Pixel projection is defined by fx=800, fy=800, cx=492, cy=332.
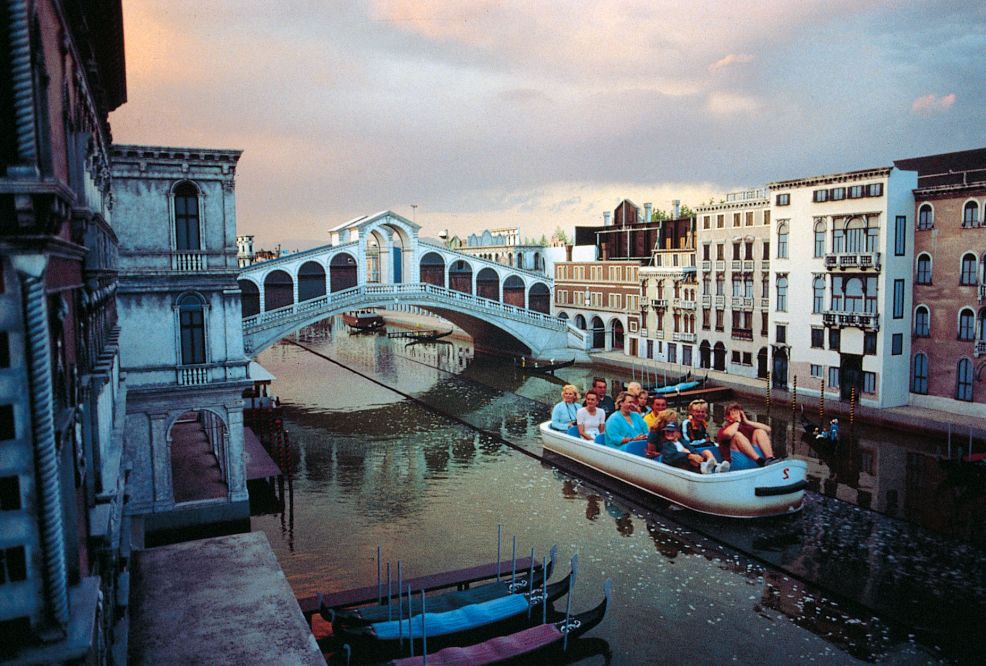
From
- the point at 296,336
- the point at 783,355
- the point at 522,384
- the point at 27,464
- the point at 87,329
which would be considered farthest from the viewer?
the point at 296,336

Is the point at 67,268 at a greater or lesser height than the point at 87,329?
greater

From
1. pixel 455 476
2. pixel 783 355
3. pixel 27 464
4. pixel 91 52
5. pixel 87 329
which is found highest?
pixel 91 52

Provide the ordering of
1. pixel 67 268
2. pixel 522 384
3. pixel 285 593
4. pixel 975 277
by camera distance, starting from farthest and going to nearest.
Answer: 1. pixel 522 384
2. pixel 975 277
3. pixel 285 593
4. pixel 67 268

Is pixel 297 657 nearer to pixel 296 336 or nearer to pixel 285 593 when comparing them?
pixel 285 593

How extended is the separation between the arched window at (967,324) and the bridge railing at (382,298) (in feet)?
77.3

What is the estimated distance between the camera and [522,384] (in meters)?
40.3

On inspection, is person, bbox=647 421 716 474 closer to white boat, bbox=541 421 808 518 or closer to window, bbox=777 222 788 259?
white boat, bbox=541 421 808 518

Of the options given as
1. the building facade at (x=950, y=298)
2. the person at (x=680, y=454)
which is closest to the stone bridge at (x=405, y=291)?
the building facade at (x=950, y=298)

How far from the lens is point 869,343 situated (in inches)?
1190

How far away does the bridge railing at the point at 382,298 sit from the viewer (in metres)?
38.9

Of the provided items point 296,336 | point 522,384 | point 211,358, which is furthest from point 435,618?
point 296,336

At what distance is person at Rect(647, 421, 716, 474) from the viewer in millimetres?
18392

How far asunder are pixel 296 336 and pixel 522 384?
30944mm

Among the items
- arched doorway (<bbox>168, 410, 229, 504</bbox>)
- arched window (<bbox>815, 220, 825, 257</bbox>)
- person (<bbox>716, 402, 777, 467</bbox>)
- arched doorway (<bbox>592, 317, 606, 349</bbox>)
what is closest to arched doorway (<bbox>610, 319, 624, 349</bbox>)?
arched doorway (<bbox>592, 317, 606, 349</bbox>)
